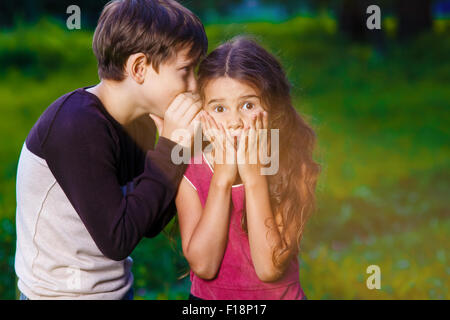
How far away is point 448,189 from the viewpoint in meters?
5.70

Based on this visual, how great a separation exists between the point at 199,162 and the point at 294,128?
0.45 metres

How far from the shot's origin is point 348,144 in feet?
21.5

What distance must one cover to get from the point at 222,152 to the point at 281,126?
370mm

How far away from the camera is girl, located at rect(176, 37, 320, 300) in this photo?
198 centimetres

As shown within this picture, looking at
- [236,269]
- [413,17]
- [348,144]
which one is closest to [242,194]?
[236,269]

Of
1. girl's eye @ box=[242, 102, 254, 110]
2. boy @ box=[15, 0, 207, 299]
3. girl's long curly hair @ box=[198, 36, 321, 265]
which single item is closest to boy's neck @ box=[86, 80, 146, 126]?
boy @ box=[15, 0, 207, 299]

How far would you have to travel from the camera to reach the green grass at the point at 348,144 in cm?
362

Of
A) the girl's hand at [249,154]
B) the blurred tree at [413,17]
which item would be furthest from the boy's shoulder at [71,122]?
the blurred tree at [413,17]

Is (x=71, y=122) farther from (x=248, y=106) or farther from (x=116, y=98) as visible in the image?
(x=248, y=106)

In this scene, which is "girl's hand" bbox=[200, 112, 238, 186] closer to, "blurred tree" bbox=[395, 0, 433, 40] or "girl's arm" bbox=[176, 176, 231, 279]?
"girl's arm" bbox=[176, 176, 231, 279]

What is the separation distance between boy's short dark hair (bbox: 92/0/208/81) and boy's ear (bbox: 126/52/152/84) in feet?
0.07

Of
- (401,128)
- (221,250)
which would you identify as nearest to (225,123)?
(221,250)

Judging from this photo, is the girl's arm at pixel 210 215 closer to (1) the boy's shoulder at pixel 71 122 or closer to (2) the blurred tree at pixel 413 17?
(1) the boy's shoulder at pixel 71 122
